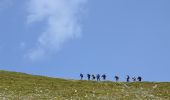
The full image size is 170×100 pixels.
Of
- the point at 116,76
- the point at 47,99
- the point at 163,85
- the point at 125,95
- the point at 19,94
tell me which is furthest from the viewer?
the point at 116,76

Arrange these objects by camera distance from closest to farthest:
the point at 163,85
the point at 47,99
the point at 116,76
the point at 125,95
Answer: the point at 47,99, the point at 125,95, the point at 163,85, the point at 116,76

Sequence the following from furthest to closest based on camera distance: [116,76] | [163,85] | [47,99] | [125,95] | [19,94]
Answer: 1. [116,76]
2. [163,85]
3. [125,95]
4. [19,94]
5. [47,99]

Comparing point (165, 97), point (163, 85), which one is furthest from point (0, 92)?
point (163, 85)

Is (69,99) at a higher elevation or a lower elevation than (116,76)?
lower

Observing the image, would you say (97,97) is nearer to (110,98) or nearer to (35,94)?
(110,98)

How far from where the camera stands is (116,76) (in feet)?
318

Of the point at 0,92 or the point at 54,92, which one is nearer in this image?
the point at 0,92

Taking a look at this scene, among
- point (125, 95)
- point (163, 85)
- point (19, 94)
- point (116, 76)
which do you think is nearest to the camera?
point (19, 94)

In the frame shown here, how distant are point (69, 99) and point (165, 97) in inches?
605

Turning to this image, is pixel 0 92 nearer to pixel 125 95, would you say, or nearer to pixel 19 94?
pixel 19 94

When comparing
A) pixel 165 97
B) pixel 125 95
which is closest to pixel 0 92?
pixel 125 95

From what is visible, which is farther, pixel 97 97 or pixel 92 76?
pixel 92 76

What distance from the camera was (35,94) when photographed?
193 ft

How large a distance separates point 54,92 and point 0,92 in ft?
25.1
